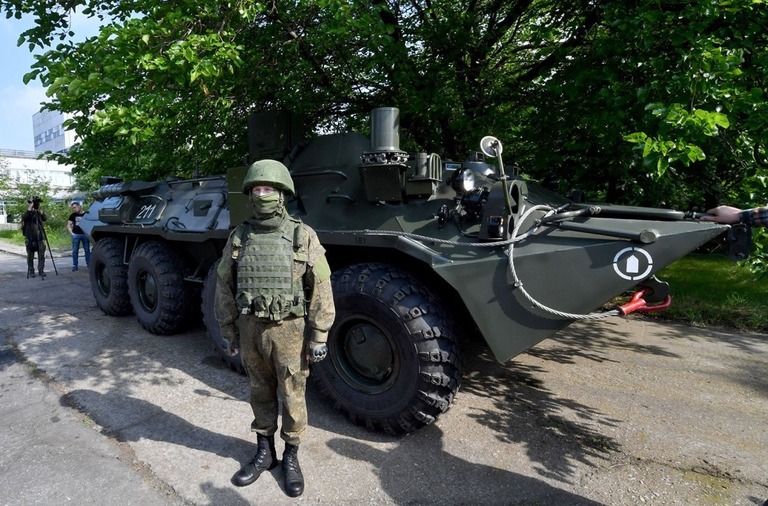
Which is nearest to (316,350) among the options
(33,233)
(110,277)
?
(110,277)

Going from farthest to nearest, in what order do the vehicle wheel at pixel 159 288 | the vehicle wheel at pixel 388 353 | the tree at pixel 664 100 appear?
the vehicle wheel at pixel 159 288 → the tree at pixel 664 100 → the vehicle wheel at pixel 388 353

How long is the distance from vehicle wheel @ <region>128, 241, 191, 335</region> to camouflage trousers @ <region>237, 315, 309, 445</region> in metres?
2.74

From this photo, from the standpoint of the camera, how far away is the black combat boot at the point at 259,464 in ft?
9.00

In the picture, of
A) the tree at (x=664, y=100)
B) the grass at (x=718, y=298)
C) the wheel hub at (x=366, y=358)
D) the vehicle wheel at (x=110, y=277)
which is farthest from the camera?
the vehicle wheel at (x=110, y=277)

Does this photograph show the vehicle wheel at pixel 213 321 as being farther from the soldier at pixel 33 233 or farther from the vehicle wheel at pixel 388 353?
the soldier at pixel 33 233

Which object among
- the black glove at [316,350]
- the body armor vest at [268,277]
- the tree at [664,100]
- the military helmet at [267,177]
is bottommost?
the black glove at [316,350]

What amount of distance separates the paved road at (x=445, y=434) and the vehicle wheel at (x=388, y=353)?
0.65 feet


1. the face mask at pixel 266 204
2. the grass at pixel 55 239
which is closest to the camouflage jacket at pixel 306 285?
the face mask at pixel 266 204

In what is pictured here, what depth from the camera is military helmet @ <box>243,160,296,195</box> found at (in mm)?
2609

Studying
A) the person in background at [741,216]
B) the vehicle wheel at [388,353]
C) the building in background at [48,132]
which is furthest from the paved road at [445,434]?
the building in background at [48,132]

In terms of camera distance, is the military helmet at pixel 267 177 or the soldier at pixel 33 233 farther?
the soldier at pixel 33 233

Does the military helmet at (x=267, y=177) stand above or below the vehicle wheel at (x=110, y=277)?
above

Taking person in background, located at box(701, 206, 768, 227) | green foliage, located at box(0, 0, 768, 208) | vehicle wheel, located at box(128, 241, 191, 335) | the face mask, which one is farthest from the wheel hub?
vehicle wheel, located at box(128, 241, 191, 335)

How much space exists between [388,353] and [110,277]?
4.45 metres
